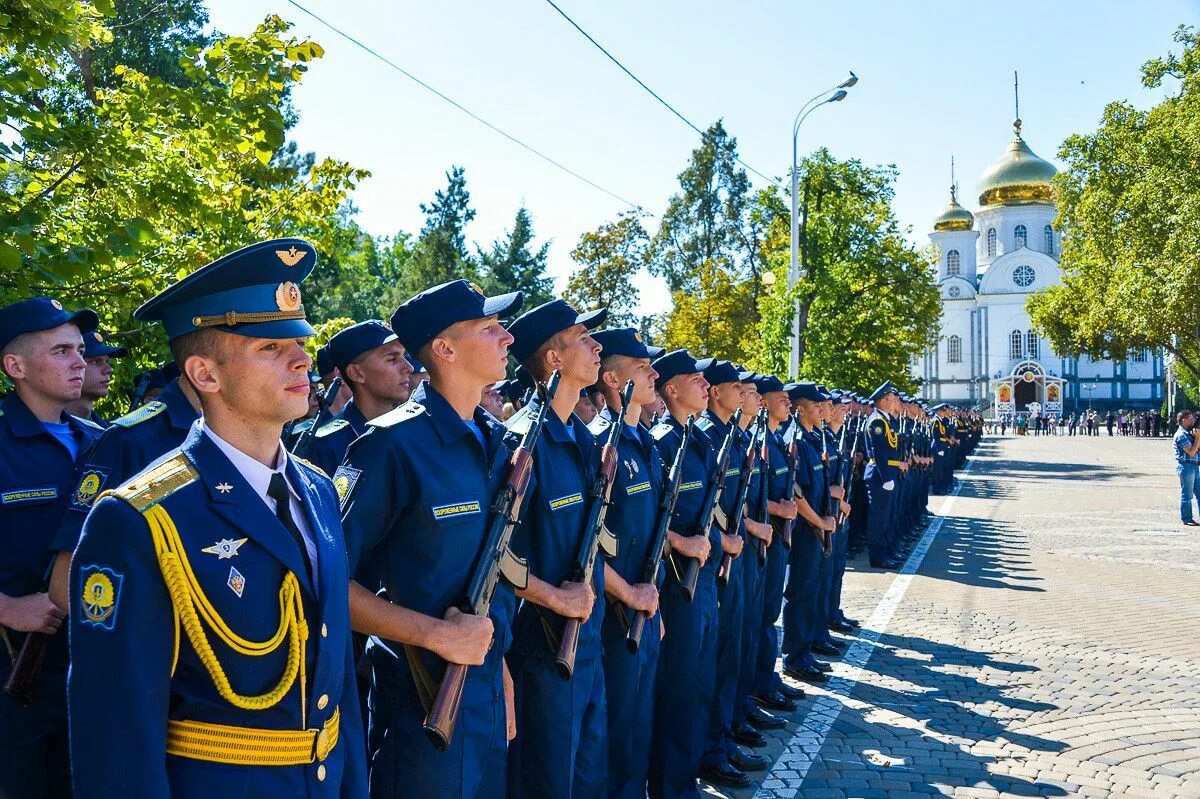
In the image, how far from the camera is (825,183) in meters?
34.2

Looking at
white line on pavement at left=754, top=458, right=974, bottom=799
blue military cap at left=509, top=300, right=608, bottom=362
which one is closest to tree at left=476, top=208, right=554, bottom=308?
white line on pavement at left=754, top=458, right=974, bottom=799

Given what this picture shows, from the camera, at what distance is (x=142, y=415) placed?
12.1 ft

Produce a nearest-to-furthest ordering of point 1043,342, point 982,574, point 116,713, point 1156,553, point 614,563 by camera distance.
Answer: point 116,713 < point 614,563 < point 982,574 < point 1156,553 < point 1043,342

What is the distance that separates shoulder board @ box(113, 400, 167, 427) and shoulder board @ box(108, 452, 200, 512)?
5.25 feet

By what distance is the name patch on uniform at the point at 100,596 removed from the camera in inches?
75.7

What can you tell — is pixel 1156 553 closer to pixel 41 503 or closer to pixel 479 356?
pixel 479 356

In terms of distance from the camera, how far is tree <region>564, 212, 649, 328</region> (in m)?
45.8

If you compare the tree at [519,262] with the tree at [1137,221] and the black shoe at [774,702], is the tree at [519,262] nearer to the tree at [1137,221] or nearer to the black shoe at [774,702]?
the tree at [1137,221]

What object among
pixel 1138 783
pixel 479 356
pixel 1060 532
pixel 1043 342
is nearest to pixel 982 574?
pixel 1060 532

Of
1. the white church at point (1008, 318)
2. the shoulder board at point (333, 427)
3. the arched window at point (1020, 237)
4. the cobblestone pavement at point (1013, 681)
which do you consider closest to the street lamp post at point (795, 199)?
the cobblestone pavement at point (1013, 681)

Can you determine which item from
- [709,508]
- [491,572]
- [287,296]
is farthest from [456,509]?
[709,508]

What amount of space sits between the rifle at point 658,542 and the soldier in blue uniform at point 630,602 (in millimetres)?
25

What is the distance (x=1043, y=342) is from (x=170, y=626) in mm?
91070

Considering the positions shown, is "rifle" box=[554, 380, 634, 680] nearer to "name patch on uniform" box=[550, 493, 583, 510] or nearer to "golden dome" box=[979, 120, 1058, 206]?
"name patch on uniform" box=[550, 493, 583, 510]
